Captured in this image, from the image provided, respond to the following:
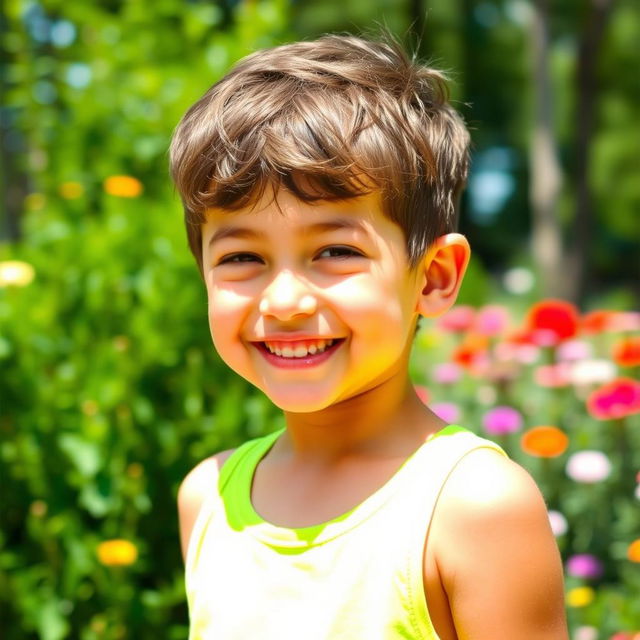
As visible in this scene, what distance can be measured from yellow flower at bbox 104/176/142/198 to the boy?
1.75 meters

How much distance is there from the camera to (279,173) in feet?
4.31

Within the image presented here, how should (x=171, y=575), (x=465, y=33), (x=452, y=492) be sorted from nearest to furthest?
(x=452, y=492), (x=171, y=575), (x=465, y=33)

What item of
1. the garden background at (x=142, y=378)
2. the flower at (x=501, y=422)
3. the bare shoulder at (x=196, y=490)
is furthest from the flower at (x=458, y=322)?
the bare shoulder at (x=196, y=490)

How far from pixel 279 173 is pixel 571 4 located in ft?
56.9

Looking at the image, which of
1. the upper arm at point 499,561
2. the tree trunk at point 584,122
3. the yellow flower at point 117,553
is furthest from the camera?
the tree trunk at point 584,122

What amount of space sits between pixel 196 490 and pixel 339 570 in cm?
40

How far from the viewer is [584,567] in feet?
9.14

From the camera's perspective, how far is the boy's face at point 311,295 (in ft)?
4.35

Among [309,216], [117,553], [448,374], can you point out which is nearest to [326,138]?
[309,216]

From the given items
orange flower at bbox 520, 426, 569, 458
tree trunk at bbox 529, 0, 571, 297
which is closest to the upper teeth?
orange flower at bbox 520, 426, 569, 458

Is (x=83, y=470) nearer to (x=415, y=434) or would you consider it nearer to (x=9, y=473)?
(x=9, y=473)

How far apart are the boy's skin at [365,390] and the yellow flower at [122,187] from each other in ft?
6.01

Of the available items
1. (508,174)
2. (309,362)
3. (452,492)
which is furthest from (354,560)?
(508,174)

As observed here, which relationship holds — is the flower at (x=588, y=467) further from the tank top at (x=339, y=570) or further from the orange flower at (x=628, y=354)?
the tank top at (x=339, y=570)
